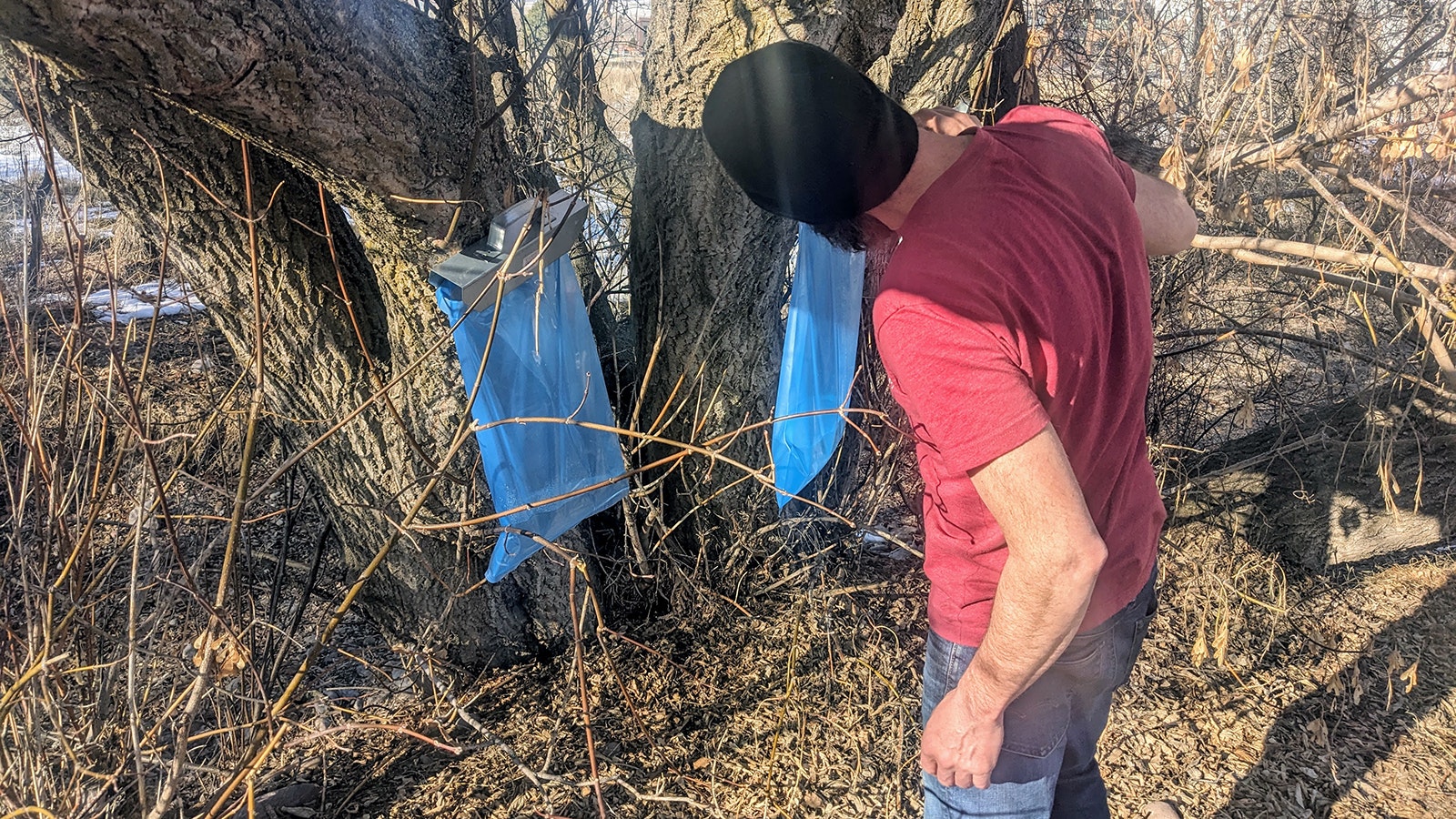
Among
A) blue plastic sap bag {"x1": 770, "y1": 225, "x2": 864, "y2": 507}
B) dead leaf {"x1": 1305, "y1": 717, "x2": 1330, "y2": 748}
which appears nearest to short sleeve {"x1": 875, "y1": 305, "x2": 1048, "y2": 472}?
blue plastic sap bag {"x1": 770, "y1": 225, "x2": 864, "y2": 507}

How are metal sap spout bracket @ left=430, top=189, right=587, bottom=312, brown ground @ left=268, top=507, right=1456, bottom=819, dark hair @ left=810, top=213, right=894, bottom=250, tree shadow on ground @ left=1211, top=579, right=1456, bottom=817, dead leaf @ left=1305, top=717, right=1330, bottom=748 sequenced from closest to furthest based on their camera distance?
dark hair @ left=810, top=213, right=894, bottom=250 < metal sap spout bracket @ left=430, top=189, right=587, bottom=312 < brown ground @ left=268, top=507, right=1456, bottom=819 < tree shadow on ground @ left=1211, top=579, right=1456, bottom=817 < dead leaf @ left=1305, top=717, right=1330, bottom=748

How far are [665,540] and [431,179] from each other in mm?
1506

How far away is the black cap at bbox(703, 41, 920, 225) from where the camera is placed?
1.28 metres

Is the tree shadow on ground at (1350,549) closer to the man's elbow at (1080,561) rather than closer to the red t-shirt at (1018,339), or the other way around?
the red t-shirt at (1018,339)

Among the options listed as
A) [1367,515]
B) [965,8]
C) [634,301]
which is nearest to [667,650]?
[634,301]

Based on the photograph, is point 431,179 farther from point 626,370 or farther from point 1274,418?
point 1274,418

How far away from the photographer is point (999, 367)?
117cm

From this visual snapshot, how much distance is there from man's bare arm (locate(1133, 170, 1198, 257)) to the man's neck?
22.1 inches

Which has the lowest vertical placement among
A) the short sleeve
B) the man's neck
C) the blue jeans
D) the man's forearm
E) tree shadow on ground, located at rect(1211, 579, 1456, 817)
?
tree shadow on ground, located at rect(1211, 579, 1456, 817)

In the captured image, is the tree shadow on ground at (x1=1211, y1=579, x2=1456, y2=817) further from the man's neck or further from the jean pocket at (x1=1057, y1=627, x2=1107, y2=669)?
the man's neck

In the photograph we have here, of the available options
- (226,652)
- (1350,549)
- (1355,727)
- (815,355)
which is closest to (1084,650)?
(815,355)

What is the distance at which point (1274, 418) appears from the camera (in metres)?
3.73

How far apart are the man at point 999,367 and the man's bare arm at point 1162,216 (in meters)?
0.10

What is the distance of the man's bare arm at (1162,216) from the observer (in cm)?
174
